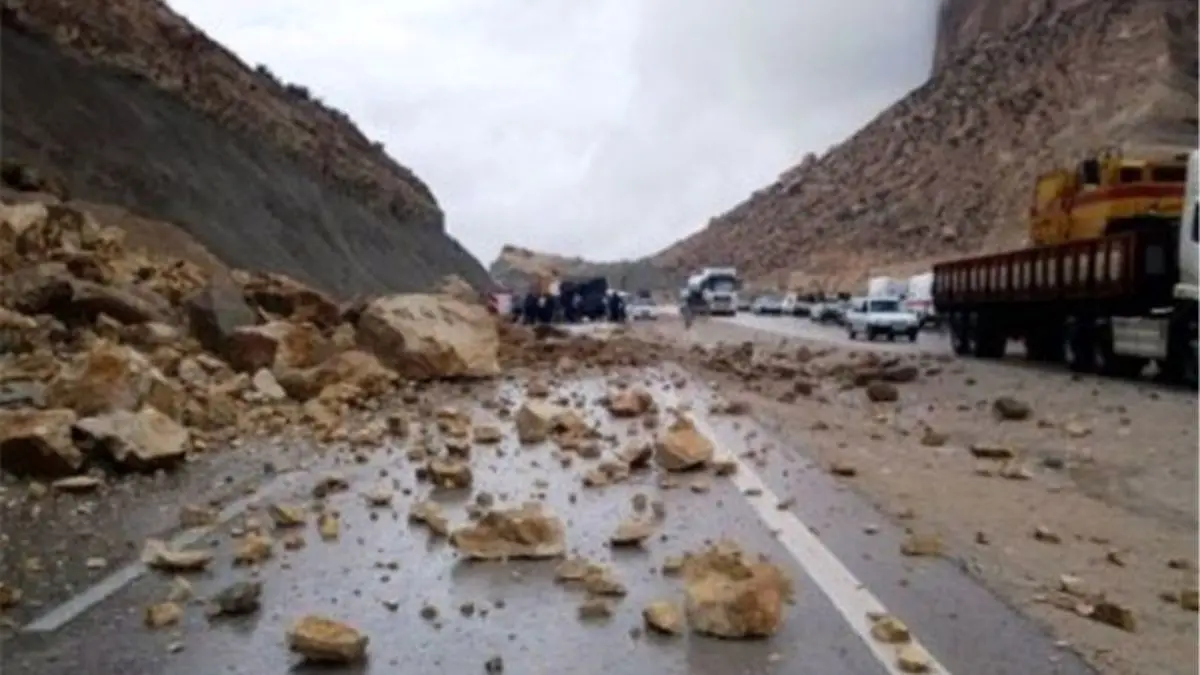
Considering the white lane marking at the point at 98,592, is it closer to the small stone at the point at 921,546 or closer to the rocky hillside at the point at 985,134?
the small stone at the point at 921,546

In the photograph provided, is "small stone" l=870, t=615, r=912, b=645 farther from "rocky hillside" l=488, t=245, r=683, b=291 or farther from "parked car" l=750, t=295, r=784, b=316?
"rocky hillside" l=488, t=245, r=683, b=291

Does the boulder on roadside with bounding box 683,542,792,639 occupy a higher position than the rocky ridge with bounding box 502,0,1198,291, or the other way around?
the rocky ridge with bounding box 502,0,1198,291

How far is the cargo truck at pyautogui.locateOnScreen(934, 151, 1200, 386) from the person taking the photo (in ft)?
84.1

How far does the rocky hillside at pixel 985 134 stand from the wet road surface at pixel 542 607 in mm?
71144

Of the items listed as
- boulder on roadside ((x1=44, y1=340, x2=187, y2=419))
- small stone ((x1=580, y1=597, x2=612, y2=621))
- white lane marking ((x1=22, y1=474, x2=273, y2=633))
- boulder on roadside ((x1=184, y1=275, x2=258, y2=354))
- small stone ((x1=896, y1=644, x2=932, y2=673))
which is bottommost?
white lane marking ((x1=22, y1=474, x2=273, y2=633))

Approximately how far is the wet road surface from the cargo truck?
1736 cm

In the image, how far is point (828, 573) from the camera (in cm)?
759

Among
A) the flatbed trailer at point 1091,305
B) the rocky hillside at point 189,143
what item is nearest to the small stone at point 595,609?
the flatbed trailer at point 1091,305

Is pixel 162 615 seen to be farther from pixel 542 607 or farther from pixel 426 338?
pixel 426 338

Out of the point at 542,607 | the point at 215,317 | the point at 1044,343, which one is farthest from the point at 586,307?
the point at 542,607

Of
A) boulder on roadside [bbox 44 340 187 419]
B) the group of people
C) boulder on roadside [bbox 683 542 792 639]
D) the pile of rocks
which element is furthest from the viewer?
the group of people

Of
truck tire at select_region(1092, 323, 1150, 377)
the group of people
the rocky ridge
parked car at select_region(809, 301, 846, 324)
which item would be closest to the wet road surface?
truck tire at select_region(1092, 323, 1150, 377)

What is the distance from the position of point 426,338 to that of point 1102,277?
13317mm

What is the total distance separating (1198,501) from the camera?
12.1 m
